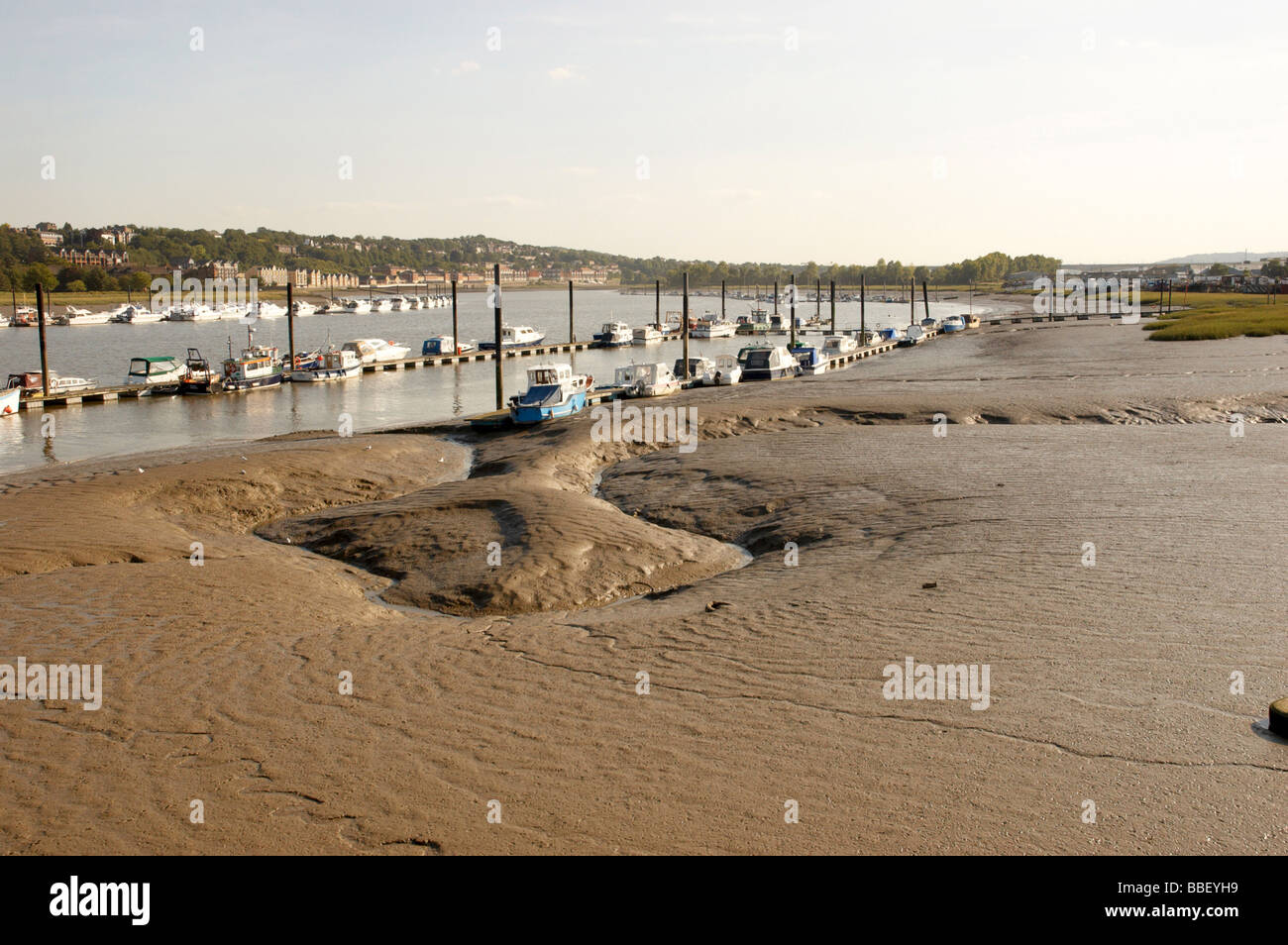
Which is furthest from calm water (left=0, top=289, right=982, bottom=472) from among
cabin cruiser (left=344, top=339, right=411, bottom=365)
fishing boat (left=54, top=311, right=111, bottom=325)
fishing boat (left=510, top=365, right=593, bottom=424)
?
fishing boat (left=54, top=311, right=111, bottom=325)

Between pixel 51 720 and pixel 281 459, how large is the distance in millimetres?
17456

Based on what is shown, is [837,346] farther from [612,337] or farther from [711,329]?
[711,329]

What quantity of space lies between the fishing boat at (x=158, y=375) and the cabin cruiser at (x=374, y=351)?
1192 cm

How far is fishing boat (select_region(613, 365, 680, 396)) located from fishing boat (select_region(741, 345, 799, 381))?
7.45m

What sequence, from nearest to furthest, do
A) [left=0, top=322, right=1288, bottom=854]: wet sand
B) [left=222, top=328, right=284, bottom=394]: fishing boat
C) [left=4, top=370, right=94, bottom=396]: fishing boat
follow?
[left=0, top=322, right=1288, bottom=854]: wet sand < [left=4, top=370, right=94, bottom=396]: fishing boat < [left=222, top=328, right=284, bottom=394]: fishing boat

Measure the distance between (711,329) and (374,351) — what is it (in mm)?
42145

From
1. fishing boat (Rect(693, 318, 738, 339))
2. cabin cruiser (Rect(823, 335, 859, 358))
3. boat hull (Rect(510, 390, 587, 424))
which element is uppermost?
fishing boat (Rect(693, 318, 738, 339))

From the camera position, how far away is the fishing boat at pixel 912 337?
9073cm

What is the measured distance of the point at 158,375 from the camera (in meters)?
57.2

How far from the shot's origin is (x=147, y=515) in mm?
20734

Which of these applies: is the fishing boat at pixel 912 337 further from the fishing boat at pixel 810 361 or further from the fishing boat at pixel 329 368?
the fishing boat at pixel 329 368

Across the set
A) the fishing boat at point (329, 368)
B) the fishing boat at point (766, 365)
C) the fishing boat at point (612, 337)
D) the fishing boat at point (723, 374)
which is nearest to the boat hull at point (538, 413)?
the fishing boat at point (723, 374)

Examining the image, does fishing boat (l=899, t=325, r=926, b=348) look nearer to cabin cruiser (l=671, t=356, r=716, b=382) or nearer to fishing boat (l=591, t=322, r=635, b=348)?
fishing boat (l=591, t=322, r=635, b=348)

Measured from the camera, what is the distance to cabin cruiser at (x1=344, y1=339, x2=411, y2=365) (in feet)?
228
